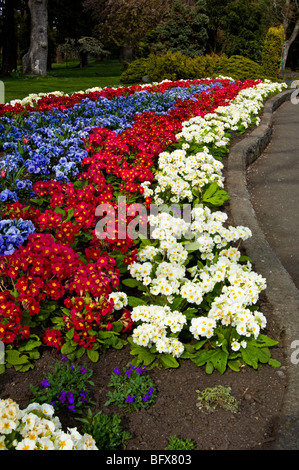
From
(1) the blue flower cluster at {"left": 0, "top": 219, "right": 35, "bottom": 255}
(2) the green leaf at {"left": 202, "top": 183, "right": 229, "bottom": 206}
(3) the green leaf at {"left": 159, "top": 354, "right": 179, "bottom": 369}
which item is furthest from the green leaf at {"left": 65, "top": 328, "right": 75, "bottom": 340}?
(2) the green leaf at {"left": 202, "top": 183, "right": 229, "bottom": 206}

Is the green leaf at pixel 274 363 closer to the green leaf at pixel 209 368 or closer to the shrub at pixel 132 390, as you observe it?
the green leaf at pixel 209 368

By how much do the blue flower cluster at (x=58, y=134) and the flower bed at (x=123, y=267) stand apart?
27 millimetres

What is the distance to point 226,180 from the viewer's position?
6.04 metres

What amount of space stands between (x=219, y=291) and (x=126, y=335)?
0.71 metres

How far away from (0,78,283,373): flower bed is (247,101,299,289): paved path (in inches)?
30.6

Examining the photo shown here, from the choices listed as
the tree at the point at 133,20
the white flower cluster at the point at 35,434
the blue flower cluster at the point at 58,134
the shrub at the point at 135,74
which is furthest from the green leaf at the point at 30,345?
the tree at the point at 133,20

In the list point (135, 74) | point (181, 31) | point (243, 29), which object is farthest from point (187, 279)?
point (243, 29)

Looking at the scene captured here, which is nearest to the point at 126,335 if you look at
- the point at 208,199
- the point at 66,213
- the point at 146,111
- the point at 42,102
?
the point at 66,213

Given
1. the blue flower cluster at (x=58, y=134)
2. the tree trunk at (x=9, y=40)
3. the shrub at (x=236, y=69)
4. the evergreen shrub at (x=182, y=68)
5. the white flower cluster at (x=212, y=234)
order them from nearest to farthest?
the white flower cluster at (x=212, y=234) → the blue flower cluster at (x=58, y=134) → the evergreen shrub at (x=182, y=68) → the shrub at (x=236, y=69) → the tree trunk at (x=9, y=40)

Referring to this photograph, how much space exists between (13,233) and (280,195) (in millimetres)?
4112

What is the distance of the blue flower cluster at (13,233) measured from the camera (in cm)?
329

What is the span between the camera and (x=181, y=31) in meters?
22.5

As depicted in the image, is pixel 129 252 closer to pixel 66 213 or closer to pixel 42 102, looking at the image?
pixel 66 213

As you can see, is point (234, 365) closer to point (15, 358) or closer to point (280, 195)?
point (15, 358)
